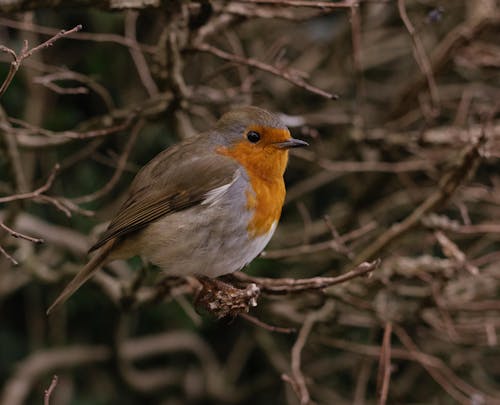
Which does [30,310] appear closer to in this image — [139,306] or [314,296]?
[139,306]

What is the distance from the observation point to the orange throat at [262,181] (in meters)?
2.76

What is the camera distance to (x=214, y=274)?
280 centimetres

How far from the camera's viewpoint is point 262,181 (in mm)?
2852

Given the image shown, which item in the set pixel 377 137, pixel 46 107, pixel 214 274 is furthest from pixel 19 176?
pixel 377 137

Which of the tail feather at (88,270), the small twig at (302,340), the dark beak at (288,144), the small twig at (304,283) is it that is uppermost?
the dark beak at (288,144)

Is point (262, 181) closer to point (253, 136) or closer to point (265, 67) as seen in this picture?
point (253, 136)

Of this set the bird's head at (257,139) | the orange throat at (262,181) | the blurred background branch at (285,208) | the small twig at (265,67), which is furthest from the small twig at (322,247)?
the small twig at (265,67)

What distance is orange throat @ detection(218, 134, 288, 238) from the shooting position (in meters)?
2.76

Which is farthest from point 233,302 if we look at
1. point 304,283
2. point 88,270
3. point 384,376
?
point 88,270

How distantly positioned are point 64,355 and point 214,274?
161 cm

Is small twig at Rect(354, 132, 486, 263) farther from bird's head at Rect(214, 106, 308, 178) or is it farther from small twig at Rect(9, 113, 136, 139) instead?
small twig at Rect(9, 113, 136, 139)

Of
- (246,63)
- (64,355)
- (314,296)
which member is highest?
(246,63)

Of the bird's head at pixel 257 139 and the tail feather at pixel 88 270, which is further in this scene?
the tail feather at pixel 88 270

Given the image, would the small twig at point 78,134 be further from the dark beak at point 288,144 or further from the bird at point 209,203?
the dark beak at point 288,144
